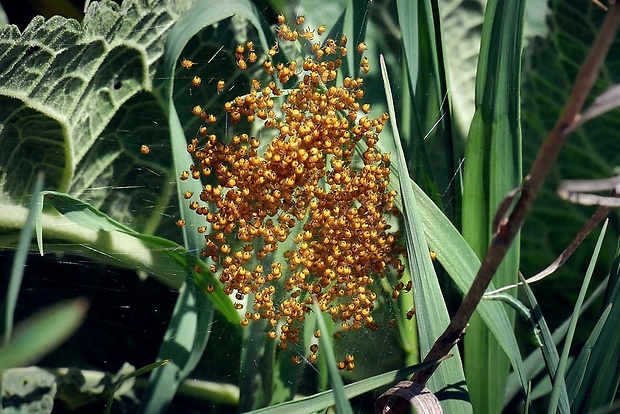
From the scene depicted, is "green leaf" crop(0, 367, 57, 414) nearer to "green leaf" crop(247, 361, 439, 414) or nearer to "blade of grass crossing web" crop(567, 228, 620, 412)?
"green leaf" crop(247, 361, 439, 414)

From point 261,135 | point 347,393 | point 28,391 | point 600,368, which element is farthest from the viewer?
point 28,391

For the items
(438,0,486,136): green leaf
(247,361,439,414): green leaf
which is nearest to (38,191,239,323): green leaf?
(247,361,439,414): green leaf

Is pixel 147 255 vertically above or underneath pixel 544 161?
above

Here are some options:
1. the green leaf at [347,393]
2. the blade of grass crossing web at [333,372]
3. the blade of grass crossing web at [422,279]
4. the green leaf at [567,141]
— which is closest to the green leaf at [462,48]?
the green leaf at [567,141]

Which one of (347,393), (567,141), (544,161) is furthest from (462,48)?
(544,161)

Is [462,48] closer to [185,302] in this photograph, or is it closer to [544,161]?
[185,302]

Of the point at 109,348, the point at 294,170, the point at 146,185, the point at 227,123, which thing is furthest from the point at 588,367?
the point at 109,348
